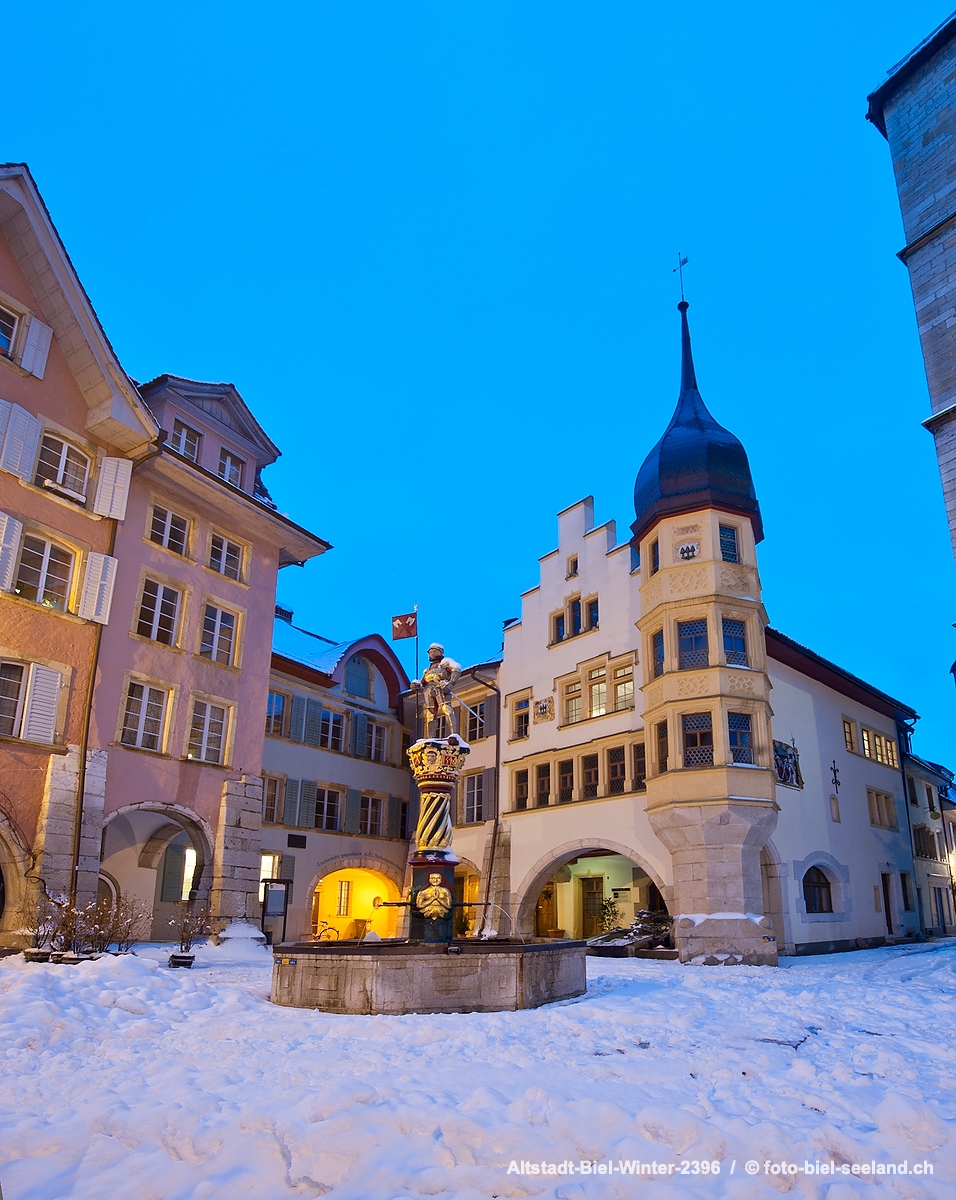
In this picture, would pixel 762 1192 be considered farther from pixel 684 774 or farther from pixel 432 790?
pixel 684 774

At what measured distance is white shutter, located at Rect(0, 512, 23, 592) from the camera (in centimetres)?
1931

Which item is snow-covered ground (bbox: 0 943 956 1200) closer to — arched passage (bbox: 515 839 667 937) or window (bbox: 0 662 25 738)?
window (bbox: 0 662 25 738)

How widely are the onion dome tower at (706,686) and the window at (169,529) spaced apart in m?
13.9

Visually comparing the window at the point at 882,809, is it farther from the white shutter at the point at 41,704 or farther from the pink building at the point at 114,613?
the white shutter at the point at 41,704

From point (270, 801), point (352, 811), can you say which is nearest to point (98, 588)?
point (270, 801)

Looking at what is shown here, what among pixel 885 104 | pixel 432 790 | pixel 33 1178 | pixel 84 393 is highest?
pixel 885 104

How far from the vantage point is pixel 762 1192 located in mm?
4977

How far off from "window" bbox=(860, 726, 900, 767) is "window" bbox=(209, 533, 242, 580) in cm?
2466

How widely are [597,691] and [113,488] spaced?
16550 millimetres

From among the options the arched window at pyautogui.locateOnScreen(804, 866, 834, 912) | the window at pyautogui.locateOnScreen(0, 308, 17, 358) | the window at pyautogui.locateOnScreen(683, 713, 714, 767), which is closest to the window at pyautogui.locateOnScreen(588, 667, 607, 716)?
the window at pyautogui.locateOnScreen(683, 713, 714, 767)

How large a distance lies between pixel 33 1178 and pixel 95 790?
16.7 meters

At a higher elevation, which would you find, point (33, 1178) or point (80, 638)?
point (80, 638)

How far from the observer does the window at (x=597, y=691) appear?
29.6 metres

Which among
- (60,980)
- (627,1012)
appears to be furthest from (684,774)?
(60,980)
